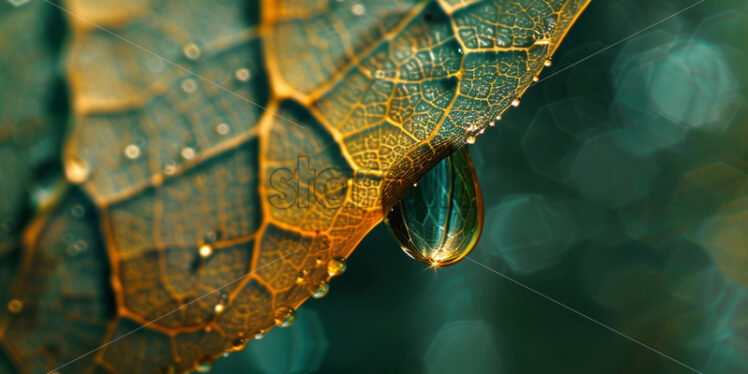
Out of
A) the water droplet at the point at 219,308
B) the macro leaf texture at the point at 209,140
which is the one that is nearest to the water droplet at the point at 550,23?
the macro leaf texture at the point at 209,140

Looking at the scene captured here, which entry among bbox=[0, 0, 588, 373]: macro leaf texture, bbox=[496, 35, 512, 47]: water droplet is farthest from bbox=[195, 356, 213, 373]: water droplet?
bbox=[496, 35, 512, 47]: water droplet

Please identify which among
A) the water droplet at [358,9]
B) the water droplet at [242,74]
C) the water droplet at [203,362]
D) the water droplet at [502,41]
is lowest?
the water droplet at [203,362]

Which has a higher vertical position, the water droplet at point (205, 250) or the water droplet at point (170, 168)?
the water droplet at point (170, 168)

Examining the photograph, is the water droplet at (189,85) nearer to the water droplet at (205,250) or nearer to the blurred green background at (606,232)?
the water droplet at (205,250)

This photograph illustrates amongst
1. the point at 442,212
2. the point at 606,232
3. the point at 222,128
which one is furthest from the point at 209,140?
the point at 606,232

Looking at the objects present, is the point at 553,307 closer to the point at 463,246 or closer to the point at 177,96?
the point at 463,246

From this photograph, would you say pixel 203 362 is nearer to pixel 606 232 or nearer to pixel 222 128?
pixel 222 128

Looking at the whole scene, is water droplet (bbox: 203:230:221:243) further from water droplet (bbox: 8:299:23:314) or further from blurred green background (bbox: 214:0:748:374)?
blurred green background (bbox: 214:0:748:374)

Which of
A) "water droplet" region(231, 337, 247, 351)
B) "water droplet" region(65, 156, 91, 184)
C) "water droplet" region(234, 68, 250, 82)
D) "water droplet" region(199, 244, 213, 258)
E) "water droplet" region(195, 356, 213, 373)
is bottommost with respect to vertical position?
"water droplet" region(195, 356, 213, 373)
